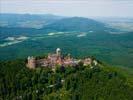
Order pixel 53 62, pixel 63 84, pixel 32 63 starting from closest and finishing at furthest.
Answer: pixel 63 84 < pixel 32 63 < pixel 53 62

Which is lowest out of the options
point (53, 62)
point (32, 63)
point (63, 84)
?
point (63, 84)

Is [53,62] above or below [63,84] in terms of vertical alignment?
above

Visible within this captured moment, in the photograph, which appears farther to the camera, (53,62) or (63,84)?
(53,62)

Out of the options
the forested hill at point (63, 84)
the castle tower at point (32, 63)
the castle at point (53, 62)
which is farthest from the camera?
the castle at point (53, 62)

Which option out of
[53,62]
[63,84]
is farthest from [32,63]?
[63,84]

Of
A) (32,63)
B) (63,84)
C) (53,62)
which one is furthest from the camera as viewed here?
(53,62)

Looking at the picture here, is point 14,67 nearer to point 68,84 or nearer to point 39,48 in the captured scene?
point 68,84

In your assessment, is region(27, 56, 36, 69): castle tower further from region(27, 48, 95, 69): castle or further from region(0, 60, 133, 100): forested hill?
region(0, 60, 133, 100): forested hill

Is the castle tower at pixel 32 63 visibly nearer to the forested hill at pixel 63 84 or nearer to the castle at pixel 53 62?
the castle at pixel 53 62

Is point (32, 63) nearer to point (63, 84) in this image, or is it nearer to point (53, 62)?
point (53, 62)

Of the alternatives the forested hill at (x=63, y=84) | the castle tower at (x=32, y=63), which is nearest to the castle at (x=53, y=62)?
the castle tower at (x=32, y=63)
